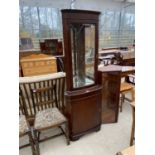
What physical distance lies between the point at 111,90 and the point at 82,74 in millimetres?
637

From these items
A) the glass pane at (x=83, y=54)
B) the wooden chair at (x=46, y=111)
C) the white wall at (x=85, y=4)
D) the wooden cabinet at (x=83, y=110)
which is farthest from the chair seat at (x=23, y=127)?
the white wall at (x=85, y=4)

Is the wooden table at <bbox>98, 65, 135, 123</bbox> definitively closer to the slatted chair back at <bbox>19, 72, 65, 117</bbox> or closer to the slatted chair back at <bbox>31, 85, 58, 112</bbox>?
the slatted chair back at <bbox>19, 72, 65, 117</bbox>

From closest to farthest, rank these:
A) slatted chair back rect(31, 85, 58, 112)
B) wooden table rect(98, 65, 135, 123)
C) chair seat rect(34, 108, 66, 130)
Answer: chair seat rect(34, 108, 66, 130), slatted chair back rect(31, 85, 58, 112), wooden table rect(98, 65, 135, 123)

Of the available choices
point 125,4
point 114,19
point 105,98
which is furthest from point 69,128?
point 125,4

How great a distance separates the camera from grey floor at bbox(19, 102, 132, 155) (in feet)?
6.98

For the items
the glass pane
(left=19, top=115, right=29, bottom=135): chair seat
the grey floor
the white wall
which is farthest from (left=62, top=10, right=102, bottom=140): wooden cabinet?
the white wall

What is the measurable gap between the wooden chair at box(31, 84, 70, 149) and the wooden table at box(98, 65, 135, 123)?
2.55ft

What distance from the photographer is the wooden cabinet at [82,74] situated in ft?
6.69

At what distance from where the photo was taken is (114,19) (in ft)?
20.6

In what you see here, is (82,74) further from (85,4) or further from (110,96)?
(85,4)
